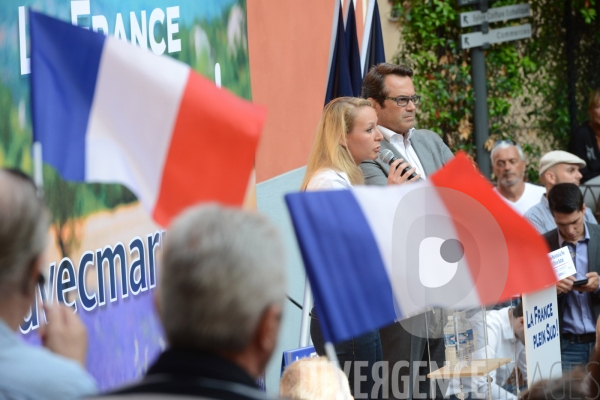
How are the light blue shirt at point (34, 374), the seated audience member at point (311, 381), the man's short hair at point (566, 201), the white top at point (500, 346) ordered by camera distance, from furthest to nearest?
the man's short hair at point (566, 201) < the white top at point (500, 346) < the seated audience member at point (311, 381) < the light blue shirt at point (34, 374)

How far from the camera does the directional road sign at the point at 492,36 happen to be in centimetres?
1048

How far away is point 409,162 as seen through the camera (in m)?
4.86

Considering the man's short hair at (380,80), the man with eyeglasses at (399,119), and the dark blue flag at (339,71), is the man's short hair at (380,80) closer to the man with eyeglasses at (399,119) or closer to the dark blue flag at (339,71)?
the man with eyeglasses at (399,119)

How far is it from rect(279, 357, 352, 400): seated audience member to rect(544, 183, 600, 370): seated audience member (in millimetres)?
2711

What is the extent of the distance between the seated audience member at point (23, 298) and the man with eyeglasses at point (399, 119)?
2.99 meters

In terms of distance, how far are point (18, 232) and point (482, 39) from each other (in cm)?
927

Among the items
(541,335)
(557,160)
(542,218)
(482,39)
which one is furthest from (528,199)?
(482,39)

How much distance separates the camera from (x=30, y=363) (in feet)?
6.13

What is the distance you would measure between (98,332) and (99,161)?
1.26m

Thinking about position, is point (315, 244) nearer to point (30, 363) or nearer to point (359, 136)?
point (30, 363)

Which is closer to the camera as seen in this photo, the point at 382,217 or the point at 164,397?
the point at 164,397

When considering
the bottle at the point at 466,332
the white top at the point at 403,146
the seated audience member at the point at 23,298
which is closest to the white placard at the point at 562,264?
the bottle at the point at 466,332

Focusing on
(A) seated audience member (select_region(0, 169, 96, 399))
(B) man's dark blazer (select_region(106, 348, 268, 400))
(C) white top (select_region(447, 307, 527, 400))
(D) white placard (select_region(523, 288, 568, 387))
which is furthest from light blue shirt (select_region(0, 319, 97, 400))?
(C) white top (select_region(447, 307, 527, 400))

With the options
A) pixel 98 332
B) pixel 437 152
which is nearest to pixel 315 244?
pixel 98 332
